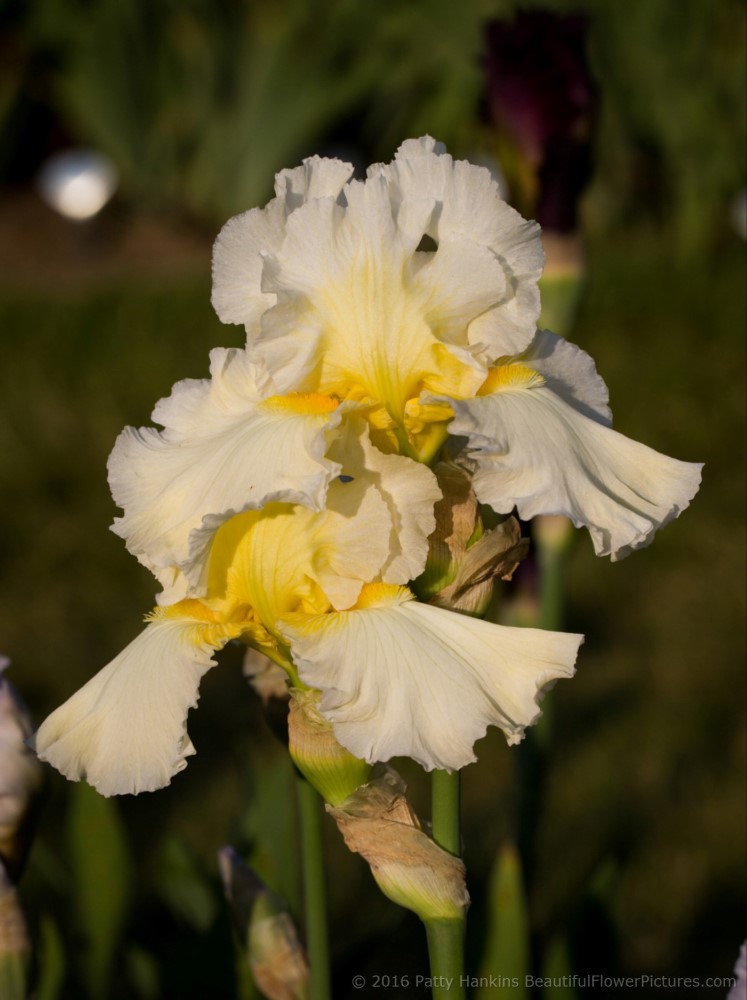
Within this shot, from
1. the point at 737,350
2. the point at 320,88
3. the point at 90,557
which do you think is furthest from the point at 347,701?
the point at 320,88

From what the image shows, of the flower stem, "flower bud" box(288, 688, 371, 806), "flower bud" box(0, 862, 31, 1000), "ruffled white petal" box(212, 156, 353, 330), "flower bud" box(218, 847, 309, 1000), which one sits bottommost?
"flower bud" box(218, 847, 309, 1000)

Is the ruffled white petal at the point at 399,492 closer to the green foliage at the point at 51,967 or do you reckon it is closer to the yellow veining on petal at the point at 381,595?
the yellow veining on petal at the point at 381,595

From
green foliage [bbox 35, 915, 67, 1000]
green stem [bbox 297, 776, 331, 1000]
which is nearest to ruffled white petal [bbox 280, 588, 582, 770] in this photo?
green stem [bbox 297, 776, 331, 1000]

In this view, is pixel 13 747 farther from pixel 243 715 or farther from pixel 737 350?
pixel 737 350

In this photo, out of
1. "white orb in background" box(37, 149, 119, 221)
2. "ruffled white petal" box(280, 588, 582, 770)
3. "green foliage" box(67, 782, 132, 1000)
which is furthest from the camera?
"white orb in background" box(37, 149, 119, 221)

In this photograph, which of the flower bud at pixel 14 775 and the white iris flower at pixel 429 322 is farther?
the flower bud at pixel 14 775

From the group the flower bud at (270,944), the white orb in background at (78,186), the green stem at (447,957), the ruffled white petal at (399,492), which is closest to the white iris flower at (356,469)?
the ruffled white petal at (399,492)

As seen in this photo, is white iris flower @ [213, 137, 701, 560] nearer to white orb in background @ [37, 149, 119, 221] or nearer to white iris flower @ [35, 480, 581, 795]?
white iris flower @ [35, 480, 581, 795]

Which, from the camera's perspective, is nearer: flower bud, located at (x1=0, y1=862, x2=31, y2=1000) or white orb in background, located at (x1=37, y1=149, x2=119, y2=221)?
flower bud, located at (x1=0, y1=862, x2=31, y2=1000)
